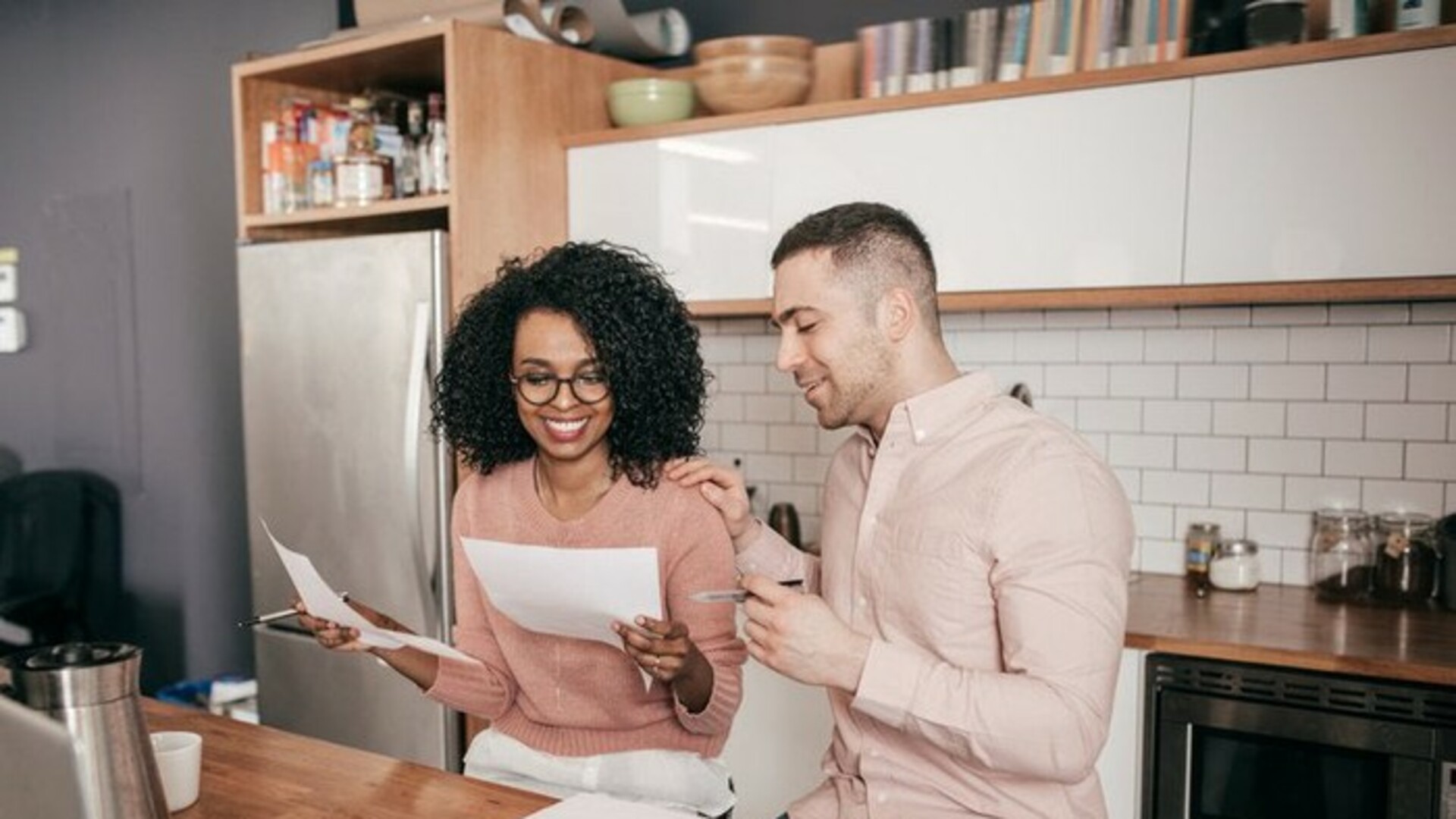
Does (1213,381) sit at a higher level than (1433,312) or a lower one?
lower

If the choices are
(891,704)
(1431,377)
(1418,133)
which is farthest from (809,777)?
(1418,133)

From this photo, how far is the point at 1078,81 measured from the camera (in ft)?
8.71

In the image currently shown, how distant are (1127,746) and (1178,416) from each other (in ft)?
2.98

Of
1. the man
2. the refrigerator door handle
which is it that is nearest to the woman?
the man

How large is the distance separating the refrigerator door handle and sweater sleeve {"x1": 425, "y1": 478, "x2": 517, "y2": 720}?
116cm

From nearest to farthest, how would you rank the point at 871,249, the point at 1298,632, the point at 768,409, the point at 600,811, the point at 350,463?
the point at 600,811 → the point at 871,249 → the point at 1298,632 → the point at 350,463 → the point at 768,409

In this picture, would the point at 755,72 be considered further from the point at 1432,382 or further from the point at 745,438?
the point at 1432,382

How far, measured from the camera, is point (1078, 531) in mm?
1424

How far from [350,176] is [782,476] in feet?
5.03

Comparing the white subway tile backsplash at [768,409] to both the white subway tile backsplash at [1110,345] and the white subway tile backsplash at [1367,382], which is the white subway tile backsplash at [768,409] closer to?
the white subway tile backsplash at [1110,345]

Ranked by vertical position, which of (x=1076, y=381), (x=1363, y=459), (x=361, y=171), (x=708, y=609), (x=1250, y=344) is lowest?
(x=708, y=609)

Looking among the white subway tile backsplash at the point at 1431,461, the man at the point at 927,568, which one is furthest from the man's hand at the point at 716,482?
the white subway tile backsplash at the point at 1431,461

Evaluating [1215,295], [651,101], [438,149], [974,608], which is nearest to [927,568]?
[974,608]

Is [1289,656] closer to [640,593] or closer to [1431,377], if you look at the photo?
[1431,377]
